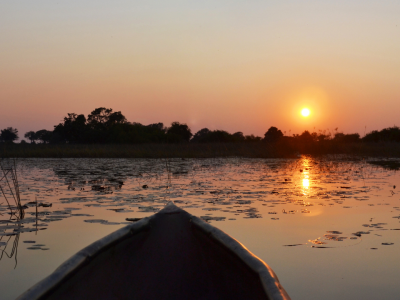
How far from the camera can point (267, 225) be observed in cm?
416

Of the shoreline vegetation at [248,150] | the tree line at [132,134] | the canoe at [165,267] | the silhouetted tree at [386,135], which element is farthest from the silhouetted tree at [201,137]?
the canoe at [165,267]

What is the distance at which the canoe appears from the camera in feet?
6.31

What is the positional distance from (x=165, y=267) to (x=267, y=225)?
212 cm

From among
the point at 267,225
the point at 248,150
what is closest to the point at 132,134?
the point at 248,150

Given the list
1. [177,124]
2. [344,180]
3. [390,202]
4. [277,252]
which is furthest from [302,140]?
[177,124]

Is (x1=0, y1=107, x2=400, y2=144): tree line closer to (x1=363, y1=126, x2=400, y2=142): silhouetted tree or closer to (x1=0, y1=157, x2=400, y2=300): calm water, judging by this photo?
(x1=363, y1=126, x2=400, y2=142): silhouetted tree

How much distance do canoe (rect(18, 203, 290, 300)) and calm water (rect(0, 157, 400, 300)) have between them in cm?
57

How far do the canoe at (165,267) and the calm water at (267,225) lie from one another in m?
0.57

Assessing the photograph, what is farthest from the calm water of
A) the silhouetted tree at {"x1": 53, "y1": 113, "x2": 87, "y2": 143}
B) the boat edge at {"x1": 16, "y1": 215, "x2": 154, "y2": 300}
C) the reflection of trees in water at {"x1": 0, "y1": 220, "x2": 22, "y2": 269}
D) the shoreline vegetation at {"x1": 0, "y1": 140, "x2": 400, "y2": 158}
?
the silhouetted tree at {"x1": 53, "y1": 113, "x2": 87, "y2": 143}

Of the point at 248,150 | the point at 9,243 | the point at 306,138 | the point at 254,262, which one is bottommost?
the point at 9,243

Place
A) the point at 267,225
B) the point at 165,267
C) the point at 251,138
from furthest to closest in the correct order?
the point at 251,138
the point at 267,225
the point at 165,267

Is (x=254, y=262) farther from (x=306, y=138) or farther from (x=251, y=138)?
(x=251, y=138)

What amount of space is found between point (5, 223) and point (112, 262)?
8.50 ft

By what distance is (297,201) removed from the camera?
5.77 meters
